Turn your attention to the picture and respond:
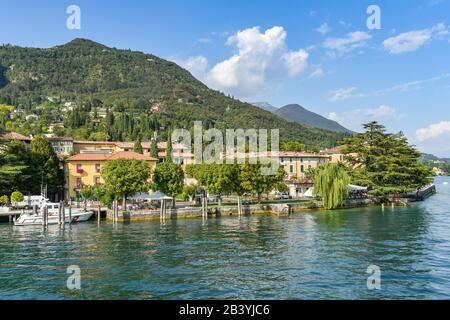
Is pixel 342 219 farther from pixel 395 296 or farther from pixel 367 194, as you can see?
pixel 395 296

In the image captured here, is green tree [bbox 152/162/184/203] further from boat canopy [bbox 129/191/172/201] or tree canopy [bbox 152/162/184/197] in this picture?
boat canopy [bbox 129/191/172/201]

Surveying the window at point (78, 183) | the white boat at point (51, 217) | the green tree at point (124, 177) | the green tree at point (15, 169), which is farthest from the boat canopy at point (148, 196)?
the window at point (78, 183)

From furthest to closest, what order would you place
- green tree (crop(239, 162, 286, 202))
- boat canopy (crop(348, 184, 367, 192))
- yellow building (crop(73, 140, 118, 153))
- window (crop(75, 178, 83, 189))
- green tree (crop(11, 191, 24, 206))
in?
yellow building (crop(73, 140, 118, 153)) < window (crop(75, 178, 83, 189)) < boat canopy (crop(348, 184, 367, 192)) < green tree (crop(239, 162, 286, 202)) < green tree (crop(11, 191, 24, 206))

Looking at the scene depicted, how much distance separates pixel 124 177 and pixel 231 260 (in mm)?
29961

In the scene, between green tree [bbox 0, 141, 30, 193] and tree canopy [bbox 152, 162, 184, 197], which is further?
tree canopy [bbox 152, 162, 184, 197]

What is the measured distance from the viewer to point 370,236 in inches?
1506

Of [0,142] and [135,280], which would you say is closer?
[135,280]

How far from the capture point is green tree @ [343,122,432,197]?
72375 millimetres

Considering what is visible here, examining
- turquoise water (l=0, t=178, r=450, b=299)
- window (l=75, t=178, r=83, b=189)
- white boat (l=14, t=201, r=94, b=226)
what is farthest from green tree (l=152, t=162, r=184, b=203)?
window (l=75, t=178, r=83, b=189)

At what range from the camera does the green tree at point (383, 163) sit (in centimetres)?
7238

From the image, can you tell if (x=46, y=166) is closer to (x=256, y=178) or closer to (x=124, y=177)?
(x=124, y=177)

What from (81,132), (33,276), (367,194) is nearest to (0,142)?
(33,276)

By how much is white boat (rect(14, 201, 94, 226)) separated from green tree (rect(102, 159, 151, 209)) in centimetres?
442
